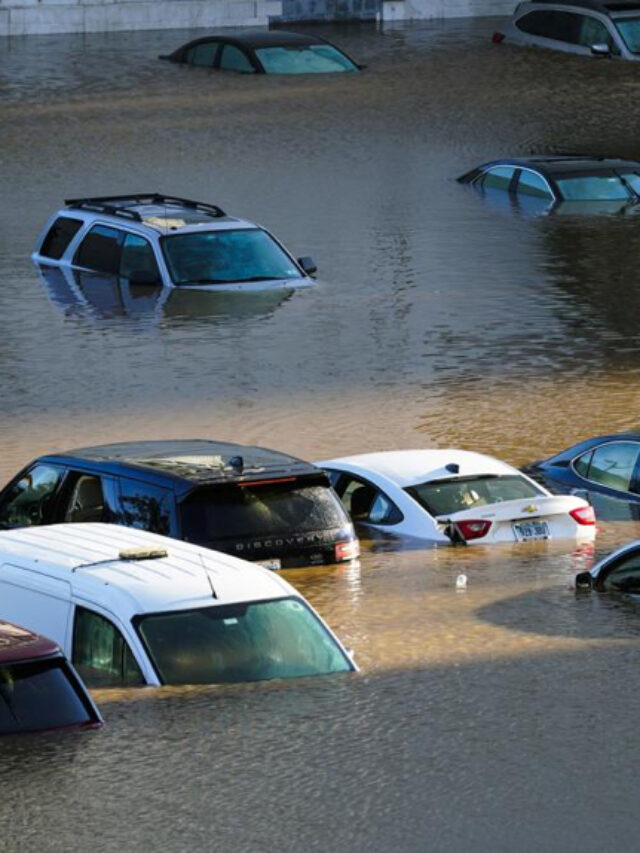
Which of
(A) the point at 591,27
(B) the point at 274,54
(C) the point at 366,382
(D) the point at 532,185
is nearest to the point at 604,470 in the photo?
(C) the point at 366,382

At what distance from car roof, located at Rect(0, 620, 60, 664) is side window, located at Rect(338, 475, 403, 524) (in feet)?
26.0

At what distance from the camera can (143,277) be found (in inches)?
1281

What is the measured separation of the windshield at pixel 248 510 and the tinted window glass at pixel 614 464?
5.29 m

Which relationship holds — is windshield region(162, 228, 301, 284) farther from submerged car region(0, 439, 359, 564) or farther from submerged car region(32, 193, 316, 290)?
submerged car region(0, 439, 359, 564)

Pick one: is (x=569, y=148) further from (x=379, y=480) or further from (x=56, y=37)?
(x=379, y=480)

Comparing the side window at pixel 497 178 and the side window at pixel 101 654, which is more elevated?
the side window at pixel 101 654

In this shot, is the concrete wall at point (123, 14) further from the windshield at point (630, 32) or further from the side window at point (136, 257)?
the side window at point (136, 257)

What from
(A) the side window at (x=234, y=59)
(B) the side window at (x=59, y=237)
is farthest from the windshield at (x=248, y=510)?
(A) the side window at (x=234, y=59)

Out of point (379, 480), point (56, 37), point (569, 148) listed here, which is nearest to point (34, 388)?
point (379, 480)

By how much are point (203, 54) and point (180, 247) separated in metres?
20.2

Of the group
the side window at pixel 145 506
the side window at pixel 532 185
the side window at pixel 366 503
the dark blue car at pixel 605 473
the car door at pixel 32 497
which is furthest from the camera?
the side window at pixel 532 185

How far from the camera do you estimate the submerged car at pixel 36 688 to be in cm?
1234

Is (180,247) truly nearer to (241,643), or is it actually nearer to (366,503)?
(366,503)

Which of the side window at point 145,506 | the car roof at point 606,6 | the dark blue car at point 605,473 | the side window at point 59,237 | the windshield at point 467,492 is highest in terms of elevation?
the side window at point 145,506
